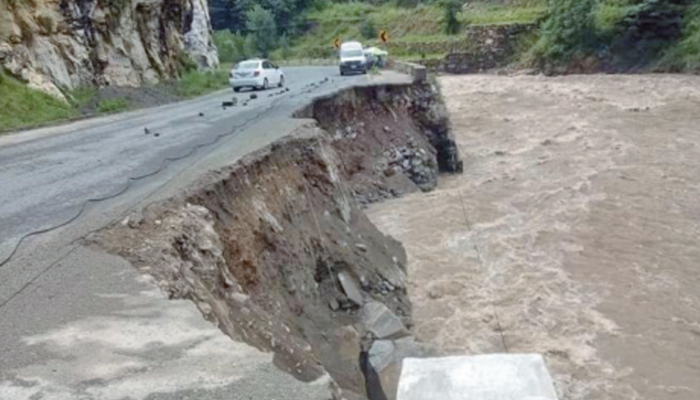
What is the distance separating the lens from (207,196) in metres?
10.4

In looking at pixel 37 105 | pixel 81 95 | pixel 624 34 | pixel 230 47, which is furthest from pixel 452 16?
pixel 37 105

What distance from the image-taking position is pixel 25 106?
22594 millimetres

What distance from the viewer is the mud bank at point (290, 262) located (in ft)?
26.2

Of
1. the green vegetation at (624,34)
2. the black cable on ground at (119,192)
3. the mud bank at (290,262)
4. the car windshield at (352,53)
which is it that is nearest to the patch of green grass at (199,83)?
the car windshield at (352,53)

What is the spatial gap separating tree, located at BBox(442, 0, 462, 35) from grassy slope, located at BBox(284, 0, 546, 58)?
1.78 feet

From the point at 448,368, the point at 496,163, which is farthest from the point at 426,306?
the point at 496,163

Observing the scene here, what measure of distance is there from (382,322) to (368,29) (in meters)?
59.6

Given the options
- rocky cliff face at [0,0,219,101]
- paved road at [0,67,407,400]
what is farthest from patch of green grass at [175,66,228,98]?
paved road at [0,67,407,400]

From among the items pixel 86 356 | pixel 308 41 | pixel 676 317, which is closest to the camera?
pixel 86 356

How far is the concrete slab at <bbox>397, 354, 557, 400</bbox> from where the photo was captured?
15.4ft

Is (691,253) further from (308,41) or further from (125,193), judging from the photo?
(308,41)

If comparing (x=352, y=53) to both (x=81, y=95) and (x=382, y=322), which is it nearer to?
(x=81, y=95)

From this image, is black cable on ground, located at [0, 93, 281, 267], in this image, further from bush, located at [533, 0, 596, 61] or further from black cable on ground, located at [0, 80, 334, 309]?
bush, located at [533, 0, 596, 61]

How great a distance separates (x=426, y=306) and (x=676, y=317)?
14.3ft
